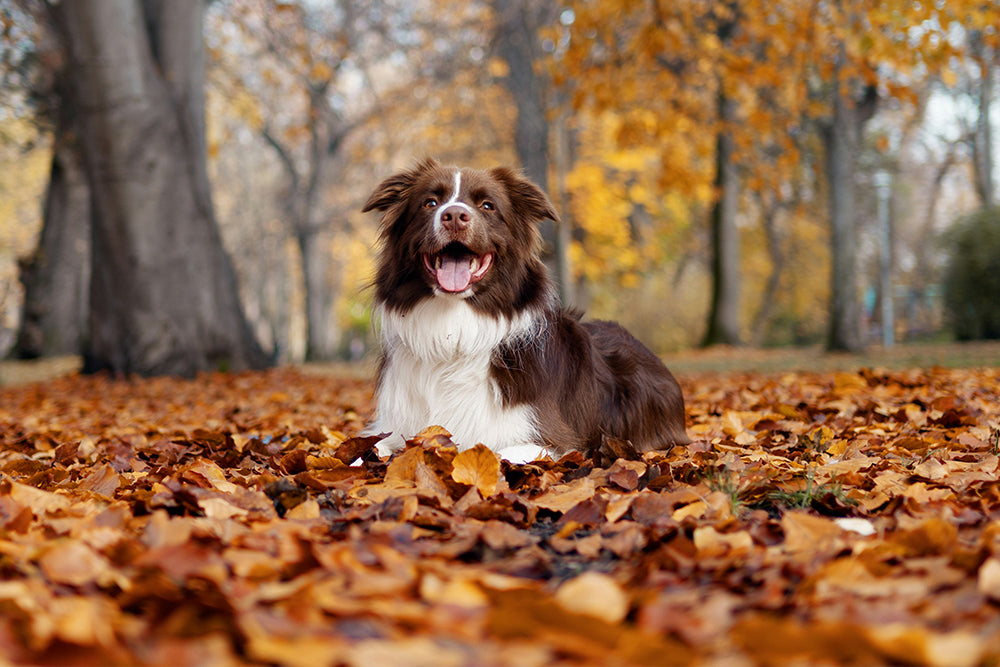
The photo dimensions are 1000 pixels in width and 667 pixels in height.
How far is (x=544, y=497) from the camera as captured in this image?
9.56 feet

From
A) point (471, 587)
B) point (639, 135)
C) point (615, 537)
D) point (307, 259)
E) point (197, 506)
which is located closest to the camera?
point (471, 587)

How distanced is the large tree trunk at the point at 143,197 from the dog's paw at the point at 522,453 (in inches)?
296

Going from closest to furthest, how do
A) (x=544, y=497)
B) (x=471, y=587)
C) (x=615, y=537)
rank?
(x=471, y=587) → (x=615, y=537) → (x=544, y=497)

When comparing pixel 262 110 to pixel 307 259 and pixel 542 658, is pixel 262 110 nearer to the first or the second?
pixel 307 259

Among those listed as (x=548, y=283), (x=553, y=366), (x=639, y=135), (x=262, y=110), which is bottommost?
(x=553, y=366)

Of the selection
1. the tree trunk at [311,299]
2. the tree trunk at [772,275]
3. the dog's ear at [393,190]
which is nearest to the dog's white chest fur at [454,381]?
the dog's ear at [393,190]

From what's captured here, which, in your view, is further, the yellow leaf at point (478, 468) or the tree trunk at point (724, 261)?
the tree trunk at point (724, 261)

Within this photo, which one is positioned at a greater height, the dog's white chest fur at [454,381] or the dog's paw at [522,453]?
the dog's white chest fur at [454,381]

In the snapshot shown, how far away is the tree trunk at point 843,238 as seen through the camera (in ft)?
48.8

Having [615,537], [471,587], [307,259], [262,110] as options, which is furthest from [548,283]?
[262,110]

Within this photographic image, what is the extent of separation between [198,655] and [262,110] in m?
25.9

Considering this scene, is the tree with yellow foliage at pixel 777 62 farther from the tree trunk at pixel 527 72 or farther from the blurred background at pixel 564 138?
the tree trunk at pixel 527 72

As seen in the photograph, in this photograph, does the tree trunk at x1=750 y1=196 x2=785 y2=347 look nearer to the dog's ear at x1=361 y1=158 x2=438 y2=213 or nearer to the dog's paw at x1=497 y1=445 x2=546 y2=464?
the dog's ear at x1=361 y1=158 x2=438 y2=213

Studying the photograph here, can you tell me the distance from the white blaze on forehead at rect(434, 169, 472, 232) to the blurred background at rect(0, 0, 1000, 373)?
2.65 feet
